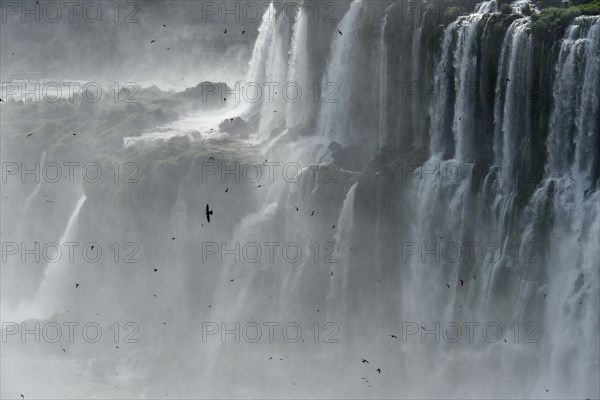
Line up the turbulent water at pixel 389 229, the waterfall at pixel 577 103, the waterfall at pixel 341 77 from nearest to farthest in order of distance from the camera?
the waterfall at pixel 577 103 → the turbulent water at pixel 389 229 → the waterfall at pixel 341 77

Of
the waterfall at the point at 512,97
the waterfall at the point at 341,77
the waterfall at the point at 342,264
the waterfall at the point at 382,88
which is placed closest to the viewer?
the waterfall at the point at 512,97

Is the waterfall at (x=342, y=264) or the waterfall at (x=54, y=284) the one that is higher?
the waterfall at (x=342, y=264)

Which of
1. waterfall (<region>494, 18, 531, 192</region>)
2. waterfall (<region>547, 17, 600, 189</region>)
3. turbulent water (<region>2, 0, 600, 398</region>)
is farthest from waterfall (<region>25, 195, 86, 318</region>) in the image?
waterfall (<region>547, 17, 600, 189</region>)

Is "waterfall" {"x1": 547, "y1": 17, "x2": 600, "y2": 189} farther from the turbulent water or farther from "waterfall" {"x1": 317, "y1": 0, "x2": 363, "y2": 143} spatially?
"waterfall" {"x1": 317, "y1": 0, "x2": 363, "y2": 143}

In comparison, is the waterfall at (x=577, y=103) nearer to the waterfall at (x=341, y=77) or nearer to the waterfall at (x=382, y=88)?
the waterfall at (x=382, y=88)

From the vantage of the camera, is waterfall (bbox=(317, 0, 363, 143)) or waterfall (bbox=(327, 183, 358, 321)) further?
waterfall (bbox=(317, 0, 363, 143))

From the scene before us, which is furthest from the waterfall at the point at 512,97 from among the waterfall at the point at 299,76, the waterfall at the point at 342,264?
the waterfall at the point at 299,76

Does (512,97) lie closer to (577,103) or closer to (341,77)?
(577,103)

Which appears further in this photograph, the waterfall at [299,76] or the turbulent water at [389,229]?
the waterfall at [299,76]
